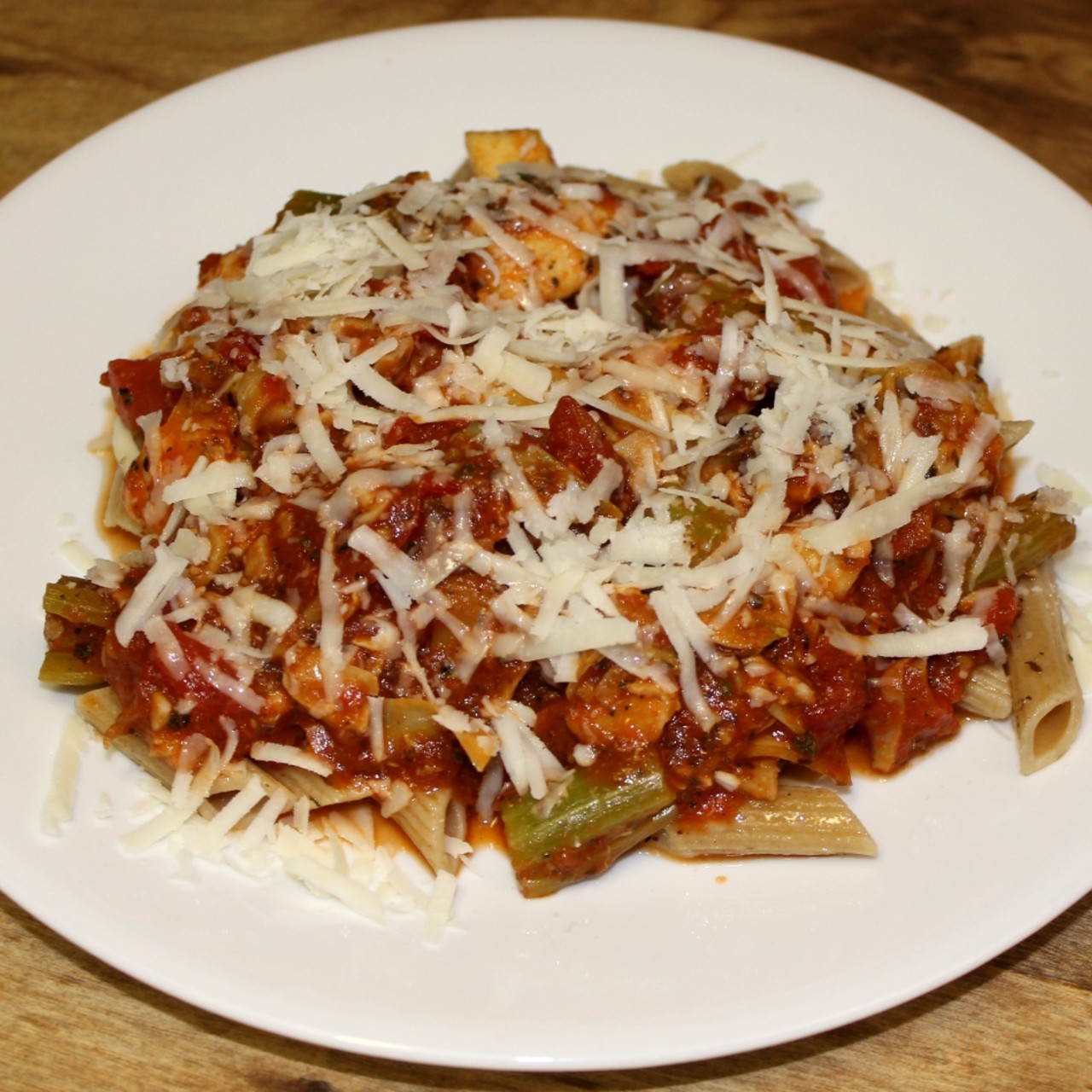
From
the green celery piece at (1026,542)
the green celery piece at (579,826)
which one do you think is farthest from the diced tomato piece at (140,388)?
the green celery piece at (1026,542)

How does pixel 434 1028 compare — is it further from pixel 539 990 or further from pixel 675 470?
pixel 675 470

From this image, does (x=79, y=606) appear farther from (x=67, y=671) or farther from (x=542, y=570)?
(x=542, y=570)

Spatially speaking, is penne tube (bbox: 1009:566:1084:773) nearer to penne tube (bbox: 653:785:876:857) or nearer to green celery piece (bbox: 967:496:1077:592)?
green celery piece (bbox: 967:496:1077:592)

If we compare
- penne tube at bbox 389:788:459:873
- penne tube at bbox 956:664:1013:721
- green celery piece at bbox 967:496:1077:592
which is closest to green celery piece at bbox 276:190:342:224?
penne tube at bbox 389:788:459:873

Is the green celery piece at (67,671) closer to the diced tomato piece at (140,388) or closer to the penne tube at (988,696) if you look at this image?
the diced tomato piece at (140,388)

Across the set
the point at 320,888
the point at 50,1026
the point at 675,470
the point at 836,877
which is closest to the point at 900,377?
the point at 675,470

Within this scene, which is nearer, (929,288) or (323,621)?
(323,621)
